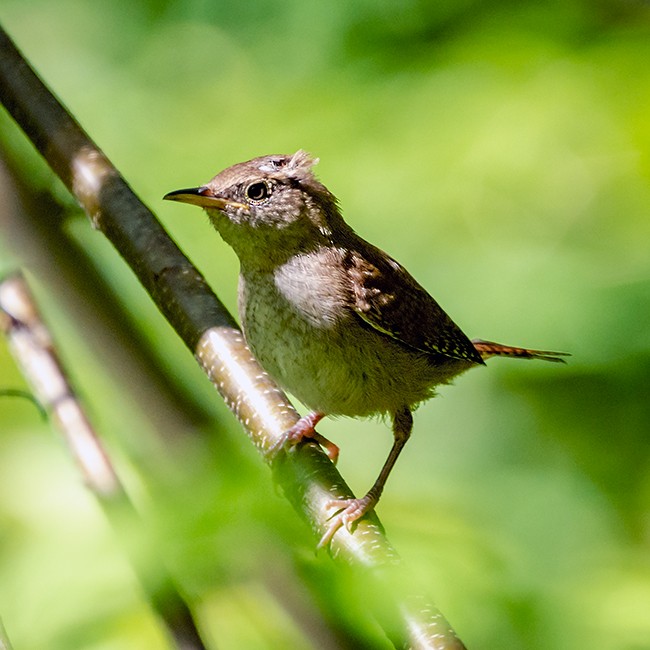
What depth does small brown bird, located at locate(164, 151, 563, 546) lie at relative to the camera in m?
3.13

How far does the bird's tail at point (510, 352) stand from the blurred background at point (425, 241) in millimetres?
49

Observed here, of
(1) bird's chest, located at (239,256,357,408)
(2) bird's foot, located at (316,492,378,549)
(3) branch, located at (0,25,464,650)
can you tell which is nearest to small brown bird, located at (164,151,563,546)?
(1) bird's chest, located at (239,256,357,408)

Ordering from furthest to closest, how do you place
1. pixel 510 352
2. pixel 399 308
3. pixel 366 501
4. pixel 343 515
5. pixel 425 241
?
pixel 425 241
pixel 510 352
pixel 399 308
pixel 366 501
pixel 343 515

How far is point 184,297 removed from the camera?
8.98 feet

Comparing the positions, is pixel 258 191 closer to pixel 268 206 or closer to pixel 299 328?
pixel 268 206

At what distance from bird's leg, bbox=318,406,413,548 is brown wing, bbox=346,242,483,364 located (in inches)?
10.8

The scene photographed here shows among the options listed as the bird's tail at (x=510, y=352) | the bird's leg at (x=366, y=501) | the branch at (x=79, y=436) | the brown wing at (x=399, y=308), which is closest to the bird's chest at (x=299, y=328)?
the brown wing at (x=399, y=308)

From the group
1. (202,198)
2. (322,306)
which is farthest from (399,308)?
(202,198)

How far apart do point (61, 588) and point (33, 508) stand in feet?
2.82

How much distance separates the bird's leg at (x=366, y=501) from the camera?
2.36 meters

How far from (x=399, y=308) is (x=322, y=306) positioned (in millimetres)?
378

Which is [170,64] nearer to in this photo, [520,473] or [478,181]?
[478,181]

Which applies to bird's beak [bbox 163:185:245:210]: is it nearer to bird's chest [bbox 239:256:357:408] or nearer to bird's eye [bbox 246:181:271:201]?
bird's eye [bbox 246:181:271:201]

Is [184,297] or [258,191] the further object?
[258,191]
